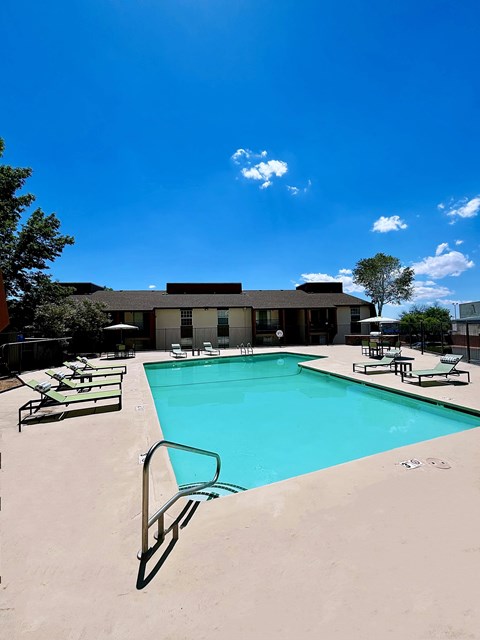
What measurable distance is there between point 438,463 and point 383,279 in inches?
1705

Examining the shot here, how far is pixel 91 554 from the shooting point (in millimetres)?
2830

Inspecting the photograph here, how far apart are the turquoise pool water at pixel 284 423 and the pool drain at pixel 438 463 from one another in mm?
1707

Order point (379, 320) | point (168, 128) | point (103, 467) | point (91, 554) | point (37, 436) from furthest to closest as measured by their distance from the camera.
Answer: point (379, 320), point (168, 128), point (37, 436), point (103, 467), point (91, 554)

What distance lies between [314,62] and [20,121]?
10961 mm

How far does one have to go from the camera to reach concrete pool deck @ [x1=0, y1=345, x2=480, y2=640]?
213cm

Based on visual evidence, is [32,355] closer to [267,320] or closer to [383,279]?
[267,320]

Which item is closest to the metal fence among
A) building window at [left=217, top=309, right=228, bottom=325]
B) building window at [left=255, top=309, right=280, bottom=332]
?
building window at [left=217, top=309, right=228, bottom=325]

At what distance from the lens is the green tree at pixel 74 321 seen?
17.2m

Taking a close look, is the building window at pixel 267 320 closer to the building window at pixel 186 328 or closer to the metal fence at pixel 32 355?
the building window at pixel 186 328

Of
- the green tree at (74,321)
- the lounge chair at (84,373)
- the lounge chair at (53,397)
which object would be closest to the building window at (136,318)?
the green tree at (74,321)

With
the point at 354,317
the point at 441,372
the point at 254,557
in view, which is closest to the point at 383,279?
the point at 354,317

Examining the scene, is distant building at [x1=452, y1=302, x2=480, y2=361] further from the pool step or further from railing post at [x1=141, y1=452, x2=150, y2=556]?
railing post at [x1=141, y1=452, x2=150, y2=556]

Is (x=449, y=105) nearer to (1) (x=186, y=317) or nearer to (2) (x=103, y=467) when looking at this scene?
(2) (x=103, y=467)

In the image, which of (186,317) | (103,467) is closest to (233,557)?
(103,467)
